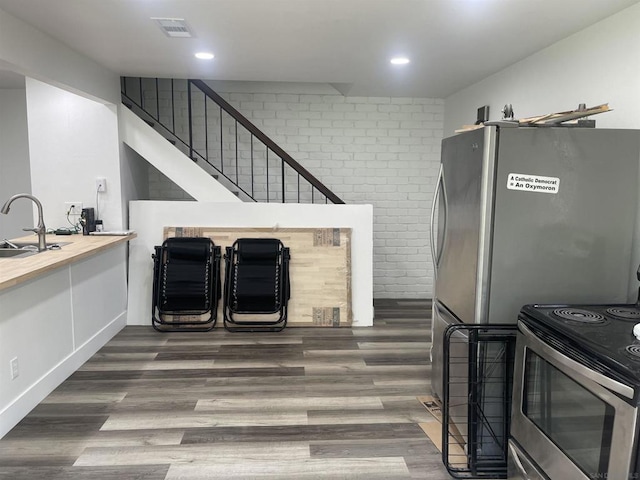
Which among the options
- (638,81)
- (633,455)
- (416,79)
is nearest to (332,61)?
(416,79)

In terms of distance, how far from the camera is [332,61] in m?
3.83

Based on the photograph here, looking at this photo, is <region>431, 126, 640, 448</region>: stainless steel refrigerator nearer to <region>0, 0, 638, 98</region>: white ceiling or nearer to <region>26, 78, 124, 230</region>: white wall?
<region>0, 0, 638, 98</region>: white ceiling

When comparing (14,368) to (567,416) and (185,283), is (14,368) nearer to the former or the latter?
(185,283)

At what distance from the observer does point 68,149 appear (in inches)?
171

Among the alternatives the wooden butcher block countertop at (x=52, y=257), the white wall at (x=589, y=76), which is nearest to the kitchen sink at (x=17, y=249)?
the wooden butcher block countertop at (x=52, y=257)

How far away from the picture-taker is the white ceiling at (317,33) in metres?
2.57

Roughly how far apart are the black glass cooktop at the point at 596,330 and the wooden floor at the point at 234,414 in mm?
971

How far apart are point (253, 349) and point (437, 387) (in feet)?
5.34

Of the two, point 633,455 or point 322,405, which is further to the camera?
point 322,405

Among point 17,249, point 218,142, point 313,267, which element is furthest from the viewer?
point 218,142

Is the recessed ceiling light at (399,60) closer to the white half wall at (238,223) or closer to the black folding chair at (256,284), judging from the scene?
the white half wall at (238,223)

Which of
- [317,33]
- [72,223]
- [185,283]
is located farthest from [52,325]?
[317,33]

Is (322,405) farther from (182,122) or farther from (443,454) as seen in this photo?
(182,122)

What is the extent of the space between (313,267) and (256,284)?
60 centimetres
